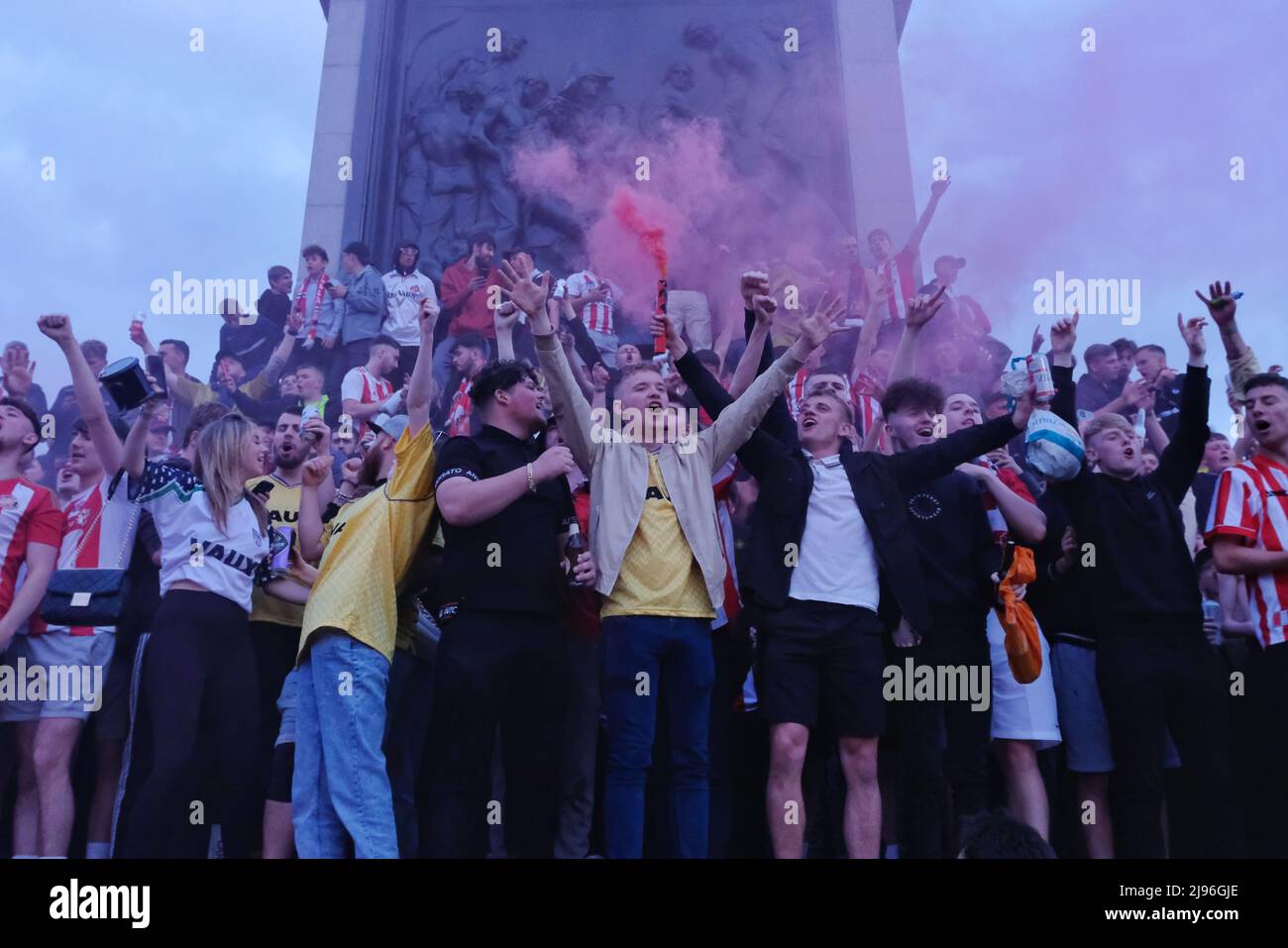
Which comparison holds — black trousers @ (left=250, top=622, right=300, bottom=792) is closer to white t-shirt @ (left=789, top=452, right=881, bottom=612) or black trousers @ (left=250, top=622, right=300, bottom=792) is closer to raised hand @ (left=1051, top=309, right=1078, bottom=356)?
white t-shirt @ (left=789, top=452, right=881, bottom=612)

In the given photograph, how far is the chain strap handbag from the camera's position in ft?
18.9

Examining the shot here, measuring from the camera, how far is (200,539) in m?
5.62

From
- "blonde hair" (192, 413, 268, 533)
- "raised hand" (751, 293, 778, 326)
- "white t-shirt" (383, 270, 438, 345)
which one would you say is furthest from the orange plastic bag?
"white t-shirt" (383, 270, 438, 345)

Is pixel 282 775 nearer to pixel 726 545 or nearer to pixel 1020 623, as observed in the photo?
pixel 726 545

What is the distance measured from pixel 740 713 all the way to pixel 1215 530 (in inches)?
91.4

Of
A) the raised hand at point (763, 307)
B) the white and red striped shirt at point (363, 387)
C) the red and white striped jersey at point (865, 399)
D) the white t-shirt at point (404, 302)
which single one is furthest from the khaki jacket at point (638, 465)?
the white t-shirt at point (404, 302)

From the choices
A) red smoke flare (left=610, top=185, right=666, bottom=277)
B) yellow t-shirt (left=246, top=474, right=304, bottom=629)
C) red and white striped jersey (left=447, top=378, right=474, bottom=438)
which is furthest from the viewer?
red and white striped jersey (left=447, top=378, right=474, bottom=438)

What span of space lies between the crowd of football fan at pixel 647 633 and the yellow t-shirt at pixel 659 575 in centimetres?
2

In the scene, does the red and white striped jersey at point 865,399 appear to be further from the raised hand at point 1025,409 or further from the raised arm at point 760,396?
the raised arm at point 760,396

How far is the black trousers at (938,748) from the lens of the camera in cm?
555

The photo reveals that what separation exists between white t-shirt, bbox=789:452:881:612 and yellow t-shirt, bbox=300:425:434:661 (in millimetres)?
1683

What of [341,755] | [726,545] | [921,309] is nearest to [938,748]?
[726,545]

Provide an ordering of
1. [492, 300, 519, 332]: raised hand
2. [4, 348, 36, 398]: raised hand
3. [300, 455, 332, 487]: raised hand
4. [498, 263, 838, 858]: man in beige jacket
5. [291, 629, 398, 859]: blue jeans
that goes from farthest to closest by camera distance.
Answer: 1. [4, 348, 36, 398]: raised hand
2. [492, 300, 519, 332]: raised hand
3. [300, 455, 332, 487]: raised hand
4. [498, 263, 838, 858]: man in beige jacket
5. [291, 629, 398, 859]: blue jeans

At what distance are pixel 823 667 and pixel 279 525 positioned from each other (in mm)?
2753
